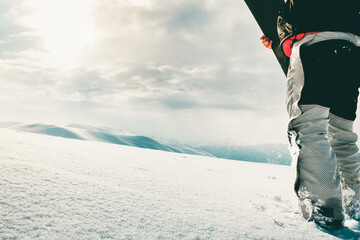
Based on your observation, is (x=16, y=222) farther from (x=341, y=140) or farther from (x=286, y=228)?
(x=341, y=140)

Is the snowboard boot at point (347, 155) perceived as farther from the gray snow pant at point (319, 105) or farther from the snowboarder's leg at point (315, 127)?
the snowboarder's leg at point (315, 127)

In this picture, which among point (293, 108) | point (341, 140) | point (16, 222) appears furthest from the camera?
point (341, 140)

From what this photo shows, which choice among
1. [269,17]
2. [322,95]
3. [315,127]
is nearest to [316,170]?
[315,127]

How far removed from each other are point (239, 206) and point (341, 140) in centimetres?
67

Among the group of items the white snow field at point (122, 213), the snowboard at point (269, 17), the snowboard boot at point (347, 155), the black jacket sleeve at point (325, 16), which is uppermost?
the snowboard at point (269, 17)

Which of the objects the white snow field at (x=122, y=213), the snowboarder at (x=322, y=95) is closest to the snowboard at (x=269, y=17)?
the snowboarder at (x=322, y=95)

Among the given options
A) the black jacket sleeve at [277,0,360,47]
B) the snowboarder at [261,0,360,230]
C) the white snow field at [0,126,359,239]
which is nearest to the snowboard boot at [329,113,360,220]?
the snowboarder at [261,0,360,230]

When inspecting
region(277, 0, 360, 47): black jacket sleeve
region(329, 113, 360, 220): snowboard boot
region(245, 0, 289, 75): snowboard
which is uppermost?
region(245, 0, 289, 75): snowboard

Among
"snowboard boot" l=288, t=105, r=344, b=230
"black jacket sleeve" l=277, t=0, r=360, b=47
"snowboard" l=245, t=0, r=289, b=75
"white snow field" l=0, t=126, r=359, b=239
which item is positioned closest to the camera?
"white snow field" l=0, t=126, r=359, b=239

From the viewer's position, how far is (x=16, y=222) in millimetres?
412

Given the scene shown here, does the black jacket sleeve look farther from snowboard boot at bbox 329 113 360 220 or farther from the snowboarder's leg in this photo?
snowboard boot at bbox 329 113 360 220


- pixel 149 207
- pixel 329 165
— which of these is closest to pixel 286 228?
pixel 329 165

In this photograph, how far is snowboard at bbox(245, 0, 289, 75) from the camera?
138 cm

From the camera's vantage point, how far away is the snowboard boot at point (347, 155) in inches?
36.6
